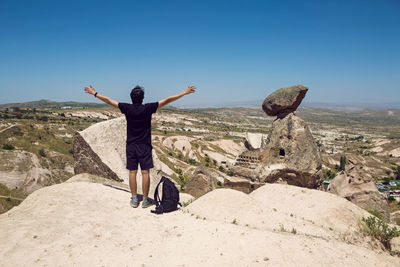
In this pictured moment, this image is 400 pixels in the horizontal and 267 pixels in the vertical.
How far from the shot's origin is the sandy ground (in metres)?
4.62

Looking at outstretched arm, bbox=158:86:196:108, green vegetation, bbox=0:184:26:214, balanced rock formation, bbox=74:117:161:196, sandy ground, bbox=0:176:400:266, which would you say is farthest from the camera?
green vegetation, bbox=0:184:26:214

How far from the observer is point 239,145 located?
2933 inches

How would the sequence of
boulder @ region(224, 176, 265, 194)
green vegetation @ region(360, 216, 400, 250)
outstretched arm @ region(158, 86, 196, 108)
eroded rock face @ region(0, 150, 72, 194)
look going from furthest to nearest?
eroded rock face @ region(0, 150, 72, 194) → boulder @ region(224, 176, 265, 194) → green vegetation @ region(360, 216, 400, 250) → outstretched arm @ region(158, 86, 196, 108)

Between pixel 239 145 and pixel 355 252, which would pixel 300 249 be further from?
pixel 239 145

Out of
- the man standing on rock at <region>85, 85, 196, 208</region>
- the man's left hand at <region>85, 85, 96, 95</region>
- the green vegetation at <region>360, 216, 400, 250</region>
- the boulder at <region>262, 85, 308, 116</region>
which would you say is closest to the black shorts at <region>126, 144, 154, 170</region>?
the man standing on rock at <region>85, 85, 196, 208</region>

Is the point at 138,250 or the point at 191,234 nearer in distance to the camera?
the point at 138,250

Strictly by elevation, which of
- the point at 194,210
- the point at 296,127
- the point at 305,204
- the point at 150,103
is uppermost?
the point at 150,103

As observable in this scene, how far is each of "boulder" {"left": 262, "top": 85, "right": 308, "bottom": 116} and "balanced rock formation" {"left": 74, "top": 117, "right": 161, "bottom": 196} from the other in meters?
8.45

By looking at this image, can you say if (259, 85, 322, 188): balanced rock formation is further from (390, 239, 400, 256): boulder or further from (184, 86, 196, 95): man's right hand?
(184, 86, 196, 95): man's right hand

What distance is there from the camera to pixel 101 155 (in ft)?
34.9

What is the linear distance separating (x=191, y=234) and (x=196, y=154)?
5309cm

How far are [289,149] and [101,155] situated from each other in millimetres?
10070

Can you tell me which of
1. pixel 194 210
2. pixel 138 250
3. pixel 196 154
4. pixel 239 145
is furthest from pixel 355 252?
pixel 239 145

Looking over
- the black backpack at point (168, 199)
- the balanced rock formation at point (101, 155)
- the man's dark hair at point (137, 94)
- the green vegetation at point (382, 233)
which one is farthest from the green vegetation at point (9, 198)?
the green vegetation at point (382, 233)
